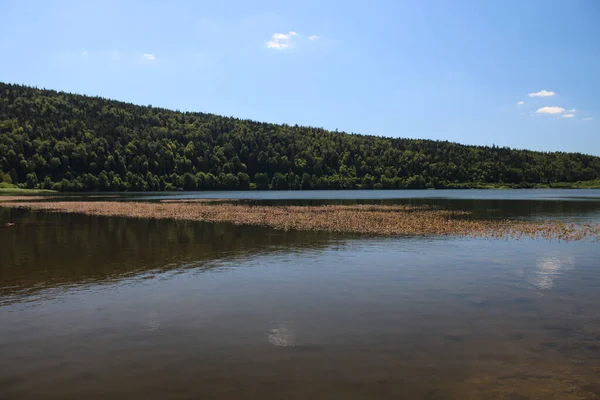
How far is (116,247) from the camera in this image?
3678 cm

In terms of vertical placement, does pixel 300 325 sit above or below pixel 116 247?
above

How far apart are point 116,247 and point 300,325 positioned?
2409 cm

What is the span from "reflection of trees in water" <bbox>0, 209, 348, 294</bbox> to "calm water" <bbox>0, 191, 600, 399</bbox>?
1.02 ft

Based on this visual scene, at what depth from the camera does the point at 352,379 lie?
41.3ft

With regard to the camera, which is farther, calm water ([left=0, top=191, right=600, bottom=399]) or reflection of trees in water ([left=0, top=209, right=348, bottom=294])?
reflection of trees in water ([left=0, top=209, right=348, bottom=294])

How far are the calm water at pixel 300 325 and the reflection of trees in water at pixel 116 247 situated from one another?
1.02ft

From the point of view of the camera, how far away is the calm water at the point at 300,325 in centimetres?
1235

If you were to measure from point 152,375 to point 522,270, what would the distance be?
22338 millimetres

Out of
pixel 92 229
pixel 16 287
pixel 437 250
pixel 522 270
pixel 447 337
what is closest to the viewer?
pixel 447 337

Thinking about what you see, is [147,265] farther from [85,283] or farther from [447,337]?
[447,337]

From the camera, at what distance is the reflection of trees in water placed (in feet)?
87.7

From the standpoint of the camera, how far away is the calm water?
1235 cm

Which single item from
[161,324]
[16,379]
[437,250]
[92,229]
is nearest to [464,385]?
[161,324]

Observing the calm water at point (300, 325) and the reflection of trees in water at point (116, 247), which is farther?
the reflection of trees in water at point (116, 247)
